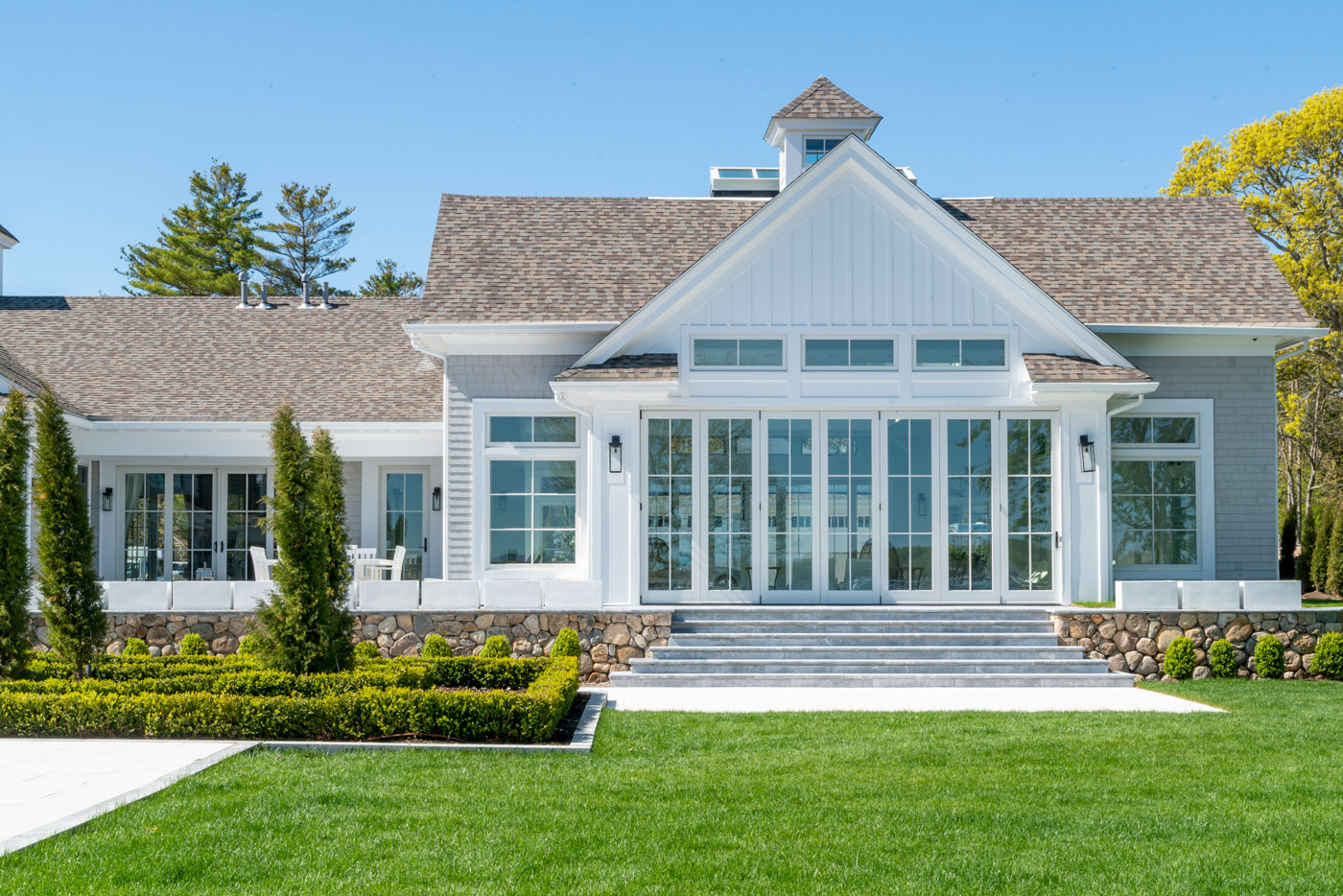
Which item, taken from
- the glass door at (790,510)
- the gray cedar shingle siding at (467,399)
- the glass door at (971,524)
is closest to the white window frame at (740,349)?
the glass door at (790,510)

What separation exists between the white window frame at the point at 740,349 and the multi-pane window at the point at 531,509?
6.96 ft

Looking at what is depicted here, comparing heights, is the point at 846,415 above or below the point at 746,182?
below

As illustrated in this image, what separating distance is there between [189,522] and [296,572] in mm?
9190

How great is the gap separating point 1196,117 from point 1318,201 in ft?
11.1

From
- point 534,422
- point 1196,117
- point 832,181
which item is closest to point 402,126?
point 534,422

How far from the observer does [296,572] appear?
1095 centimetres

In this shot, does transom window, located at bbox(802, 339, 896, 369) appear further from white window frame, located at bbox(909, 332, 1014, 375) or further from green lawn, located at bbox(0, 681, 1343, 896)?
green lawn, located at bbox(0, 681, 1343, 896)

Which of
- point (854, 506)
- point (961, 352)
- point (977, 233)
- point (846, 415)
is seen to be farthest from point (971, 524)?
point (977, 233)

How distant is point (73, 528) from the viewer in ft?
36.7

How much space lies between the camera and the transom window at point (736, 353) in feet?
51.1

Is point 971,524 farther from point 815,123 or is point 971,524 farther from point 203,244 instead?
point 203,244

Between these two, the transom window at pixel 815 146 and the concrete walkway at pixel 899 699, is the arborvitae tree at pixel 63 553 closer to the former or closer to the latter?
the concrete walkway at pixel 899 699

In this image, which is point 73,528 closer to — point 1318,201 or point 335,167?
point 1318,201

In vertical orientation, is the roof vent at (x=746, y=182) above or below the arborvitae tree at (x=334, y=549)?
above
